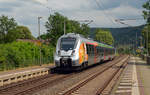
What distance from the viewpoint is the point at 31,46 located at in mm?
38406

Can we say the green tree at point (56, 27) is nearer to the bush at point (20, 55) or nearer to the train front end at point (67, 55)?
the bush at point (20, 55)

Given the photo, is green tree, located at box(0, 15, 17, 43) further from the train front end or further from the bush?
the train front end

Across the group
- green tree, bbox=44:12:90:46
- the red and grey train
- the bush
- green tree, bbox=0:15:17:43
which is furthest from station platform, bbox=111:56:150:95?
green tree, bbox=0:15:17:43

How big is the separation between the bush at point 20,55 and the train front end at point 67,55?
9.17 metres

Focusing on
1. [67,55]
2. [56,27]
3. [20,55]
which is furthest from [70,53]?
[56,27]

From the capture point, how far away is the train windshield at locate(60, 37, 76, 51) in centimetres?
2164

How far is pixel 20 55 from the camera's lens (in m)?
32.4

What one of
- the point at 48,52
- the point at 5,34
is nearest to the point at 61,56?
the point at 48,52

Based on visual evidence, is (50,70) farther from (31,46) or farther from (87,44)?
(31,46)

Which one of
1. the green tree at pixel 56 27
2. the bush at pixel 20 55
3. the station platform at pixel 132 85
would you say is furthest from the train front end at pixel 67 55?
the green tree at pixel 56 27

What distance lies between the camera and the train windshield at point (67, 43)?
21.6 meters

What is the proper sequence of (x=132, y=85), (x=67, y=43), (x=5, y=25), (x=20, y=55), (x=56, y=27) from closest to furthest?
(x=132, y=85) → (x=67, y=43) → (x=20, y=55) → (x=56, y=27) → (x=5, y=25)

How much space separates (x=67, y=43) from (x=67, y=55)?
1.29 m

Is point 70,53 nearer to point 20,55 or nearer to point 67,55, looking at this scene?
point 67,55
